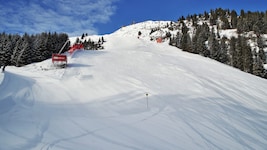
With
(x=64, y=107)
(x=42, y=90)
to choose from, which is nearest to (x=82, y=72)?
(x=42, y=90)

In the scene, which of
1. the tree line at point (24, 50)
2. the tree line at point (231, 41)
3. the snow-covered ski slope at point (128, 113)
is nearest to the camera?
the snow-covered ski slope at point (128, 113)

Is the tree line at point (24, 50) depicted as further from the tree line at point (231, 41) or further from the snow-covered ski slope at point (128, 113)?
the tree line at point (231, 41)

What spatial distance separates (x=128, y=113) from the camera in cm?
1105

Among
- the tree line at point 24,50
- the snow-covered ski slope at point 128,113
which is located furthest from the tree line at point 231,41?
the snow-covered ski slope at point 128,113

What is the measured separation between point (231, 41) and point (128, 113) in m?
69.4

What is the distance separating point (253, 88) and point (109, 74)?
1376 cm

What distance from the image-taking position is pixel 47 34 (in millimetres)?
57531

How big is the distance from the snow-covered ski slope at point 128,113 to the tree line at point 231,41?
35286 mm

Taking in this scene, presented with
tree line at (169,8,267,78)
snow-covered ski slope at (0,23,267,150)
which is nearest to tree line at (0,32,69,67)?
snow-covered ski slope at (0,23,267,150)

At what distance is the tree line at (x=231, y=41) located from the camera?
175ft

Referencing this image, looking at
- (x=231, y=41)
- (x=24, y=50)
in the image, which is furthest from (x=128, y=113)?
(x=231, y=41)

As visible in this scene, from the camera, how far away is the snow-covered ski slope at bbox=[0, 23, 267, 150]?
24.6 feet

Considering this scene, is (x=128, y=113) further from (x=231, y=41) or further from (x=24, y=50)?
(x=231, y=41)

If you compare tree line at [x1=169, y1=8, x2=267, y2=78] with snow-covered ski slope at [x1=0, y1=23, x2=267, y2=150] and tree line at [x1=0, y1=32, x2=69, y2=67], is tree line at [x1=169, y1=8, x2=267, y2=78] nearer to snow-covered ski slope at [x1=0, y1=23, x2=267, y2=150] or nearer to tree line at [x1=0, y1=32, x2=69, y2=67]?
tree line at [x1=0, y1=32, x2=69, y2=67]
